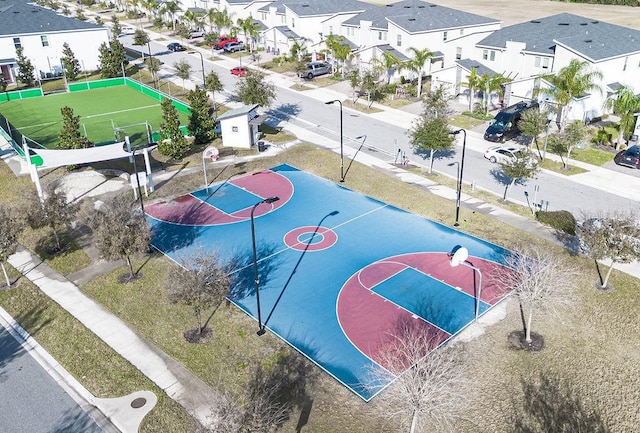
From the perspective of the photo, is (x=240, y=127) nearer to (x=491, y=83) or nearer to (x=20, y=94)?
(x=491, y=83)

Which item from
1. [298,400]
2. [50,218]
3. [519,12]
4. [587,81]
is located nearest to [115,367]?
[298,400]

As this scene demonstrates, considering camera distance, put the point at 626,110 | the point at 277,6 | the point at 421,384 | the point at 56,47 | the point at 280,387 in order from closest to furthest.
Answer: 1. the point at 421,384
2. the point at 280,387
3. the point at 626,110
4. the point at 56,47
5. the point at 277,6

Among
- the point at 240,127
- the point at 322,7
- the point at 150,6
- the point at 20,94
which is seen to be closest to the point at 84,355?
the point at 240,127

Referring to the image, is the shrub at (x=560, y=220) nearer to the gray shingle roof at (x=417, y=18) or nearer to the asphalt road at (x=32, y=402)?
the asphalt road at (x=32, y=402)

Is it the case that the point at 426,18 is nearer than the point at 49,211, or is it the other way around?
the point at 49,211

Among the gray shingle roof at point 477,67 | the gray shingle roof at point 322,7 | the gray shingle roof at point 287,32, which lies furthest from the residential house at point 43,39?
the gray shingle roof at point 477,67

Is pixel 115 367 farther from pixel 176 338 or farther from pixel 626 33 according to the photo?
pixel 626 33
